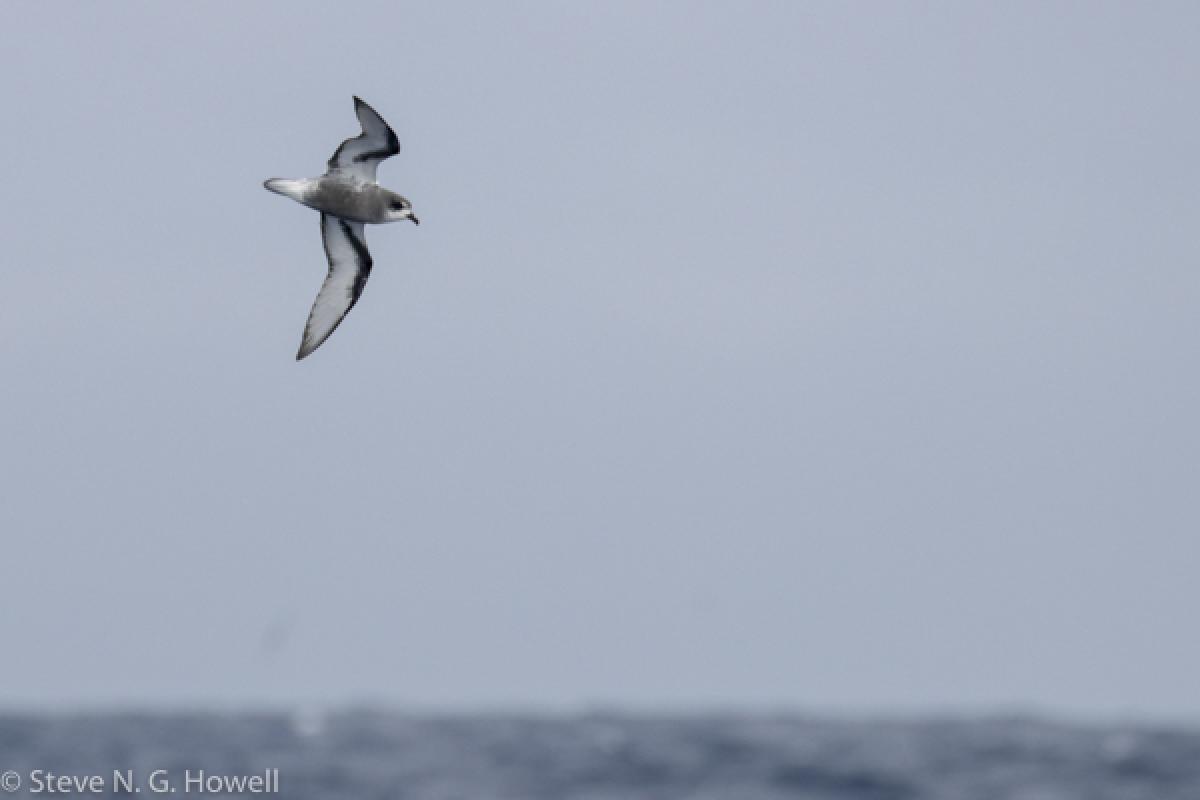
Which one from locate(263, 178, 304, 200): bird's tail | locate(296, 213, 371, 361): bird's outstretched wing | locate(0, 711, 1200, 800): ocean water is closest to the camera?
locate(263, 178, 304, 200): bird's tail

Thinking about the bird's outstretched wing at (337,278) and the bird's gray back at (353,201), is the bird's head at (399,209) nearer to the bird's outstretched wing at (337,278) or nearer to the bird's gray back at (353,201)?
the bird's gray back at (353,201)

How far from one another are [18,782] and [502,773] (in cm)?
1622

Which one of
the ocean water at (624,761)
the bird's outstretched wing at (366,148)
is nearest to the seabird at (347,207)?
the bird's outstretched wing at (366,148)

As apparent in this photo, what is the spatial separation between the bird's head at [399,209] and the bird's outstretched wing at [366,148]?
40 cm

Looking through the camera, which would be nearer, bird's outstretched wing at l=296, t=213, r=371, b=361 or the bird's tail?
the bird's tail

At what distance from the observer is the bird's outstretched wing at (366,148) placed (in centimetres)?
1702

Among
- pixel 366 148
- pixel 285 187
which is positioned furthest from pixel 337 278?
pixel 285 187

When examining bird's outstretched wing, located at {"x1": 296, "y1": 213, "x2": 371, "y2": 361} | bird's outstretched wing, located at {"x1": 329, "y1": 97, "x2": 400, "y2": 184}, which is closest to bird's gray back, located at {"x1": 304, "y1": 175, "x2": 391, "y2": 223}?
bird's outstretched wing, located at {"x1": 329, "y1": 97, "x2": 400, "y2": 184}

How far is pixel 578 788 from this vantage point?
2522 inches

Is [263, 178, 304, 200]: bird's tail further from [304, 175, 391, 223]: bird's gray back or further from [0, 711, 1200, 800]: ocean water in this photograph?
[0, 711, 1200, 800]: ocean water

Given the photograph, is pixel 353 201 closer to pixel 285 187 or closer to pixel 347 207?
pixel 347 207

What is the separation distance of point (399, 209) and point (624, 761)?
56.4m

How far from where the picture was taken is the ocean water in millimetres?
63031

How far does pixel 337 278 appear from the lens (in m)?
17.6
